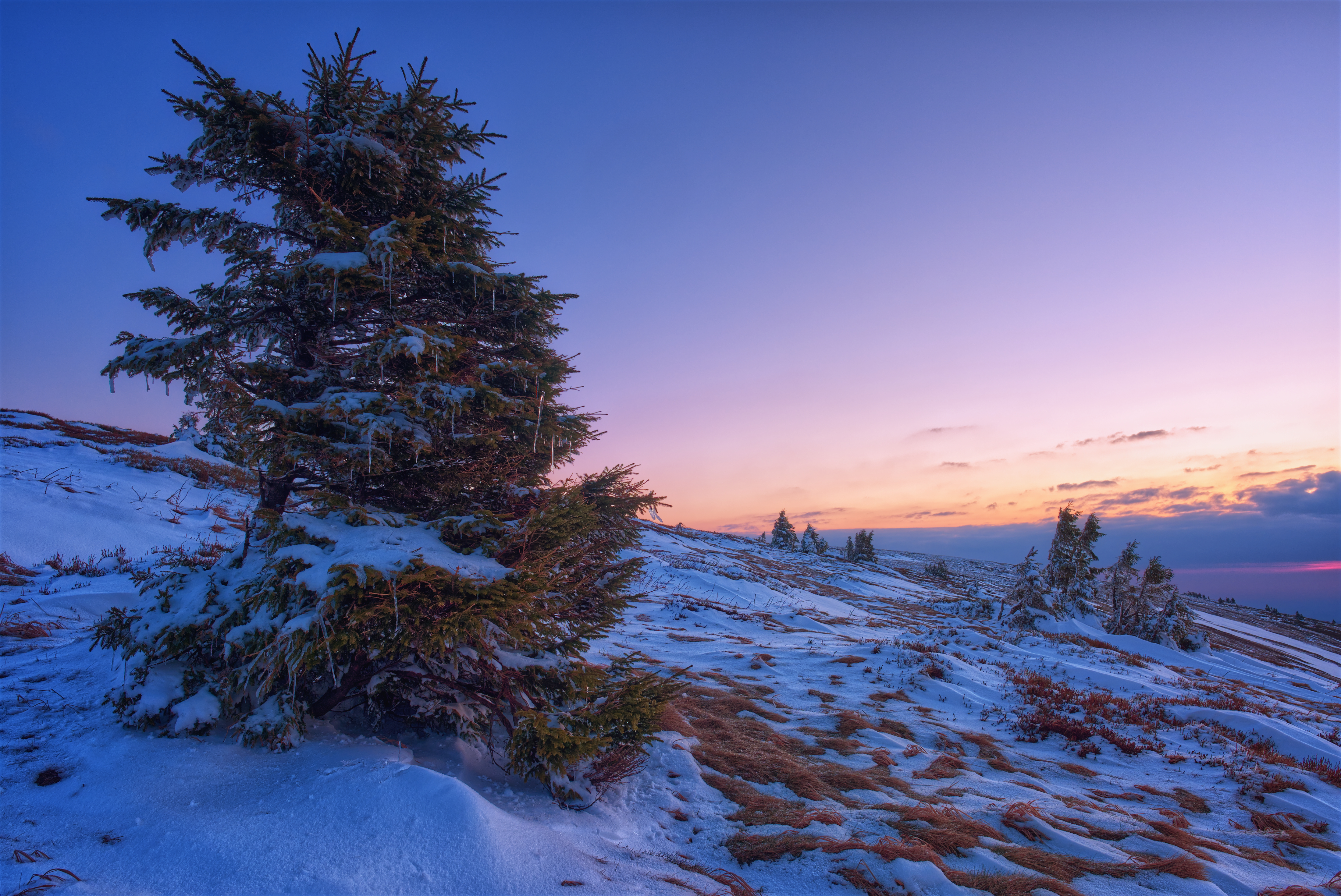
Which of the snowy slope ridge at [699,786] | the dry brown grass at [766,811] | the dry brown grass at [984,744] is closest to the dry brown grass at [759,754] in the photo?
the snowy slope ridge at [699,786]

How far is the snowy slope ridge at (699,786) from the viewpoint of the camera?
326 cm

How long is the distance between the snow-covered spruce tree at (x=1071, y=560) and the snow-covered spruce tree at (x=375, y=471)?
40.5 metres

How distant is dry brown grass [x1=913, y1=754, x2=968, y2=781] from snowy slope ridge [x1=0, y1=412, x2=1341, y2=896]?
75 mm

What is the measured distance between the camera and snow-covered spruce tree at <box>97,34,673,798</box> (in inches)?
164

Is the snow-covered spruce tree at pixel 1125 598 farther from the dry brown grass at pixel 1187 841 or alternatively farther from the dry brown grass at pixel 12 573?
the dry brown grass at pixel 12 573

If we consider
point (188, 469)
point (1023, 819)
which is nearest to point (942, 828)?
point (1023, 819)

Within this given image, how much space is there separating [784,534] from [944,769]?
7688 centimetres

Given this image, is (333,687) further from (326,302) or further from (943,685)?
(943,685)

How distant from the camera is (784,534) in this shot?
268ft

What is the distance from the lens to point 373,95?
19.9 feet

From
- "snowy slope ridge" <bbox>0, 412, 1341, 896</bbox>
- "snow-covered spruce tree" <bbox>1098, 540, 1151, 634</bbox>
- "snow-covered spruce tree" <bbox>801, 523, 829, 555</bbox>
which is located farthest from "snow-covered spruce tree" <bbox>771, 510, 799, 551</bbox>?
"snowy slope ridge" <bbox>0, 412, 1341, 896</bbox>

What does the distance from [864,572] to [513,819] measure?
214 ft

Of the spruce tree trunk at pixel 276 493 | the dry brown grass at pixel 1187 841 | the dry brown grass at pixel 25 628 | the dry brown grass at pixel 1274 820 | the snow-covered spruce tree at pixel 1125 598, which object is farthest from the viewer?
the snow-covered spruce tree at pixel 1125 598

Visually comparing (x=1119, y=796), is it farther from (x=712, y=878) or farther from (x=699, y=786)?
(x=712, y=878)
